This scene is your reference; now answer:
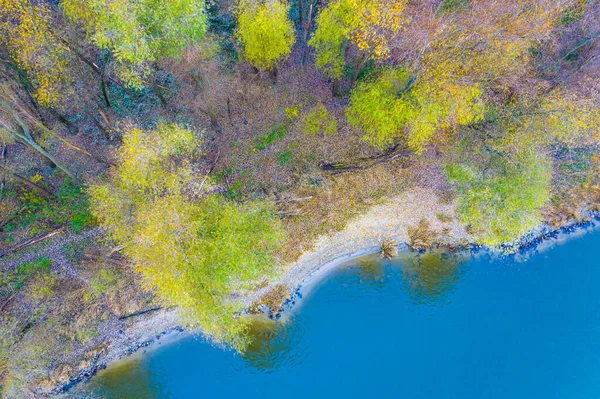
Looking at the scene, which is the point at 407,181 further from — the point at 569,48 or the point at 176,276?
the point at 176,276

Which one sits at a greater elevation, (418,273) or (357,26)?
(357,26)

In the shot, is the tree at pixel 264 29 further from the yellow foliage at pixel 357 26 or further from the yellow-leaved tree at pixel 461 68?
the yellow-leaved tree at pixel 461 68

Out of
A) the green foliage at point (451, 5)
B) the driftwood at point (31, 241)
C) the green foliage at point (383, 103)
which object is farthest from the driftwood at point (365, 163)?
the driftwood at point (31, 241)

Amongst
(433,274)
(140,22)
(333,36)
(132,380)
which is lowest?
(433,274)

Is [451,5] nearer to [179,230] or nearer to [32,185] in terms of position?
[179,230]

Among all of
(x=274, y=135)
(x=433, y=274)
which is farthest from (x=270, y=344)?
(x=274, y=135)

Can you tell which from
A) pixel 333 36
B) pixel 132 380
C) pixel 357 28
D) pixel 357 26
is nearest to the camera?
pixel 357 26

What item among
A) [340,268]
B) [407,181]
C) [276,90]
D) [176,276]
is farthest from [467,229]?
[176,276]

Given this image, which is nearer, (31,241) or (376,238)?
(31,241)
